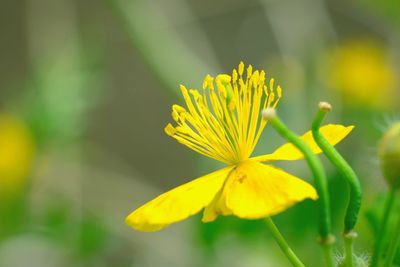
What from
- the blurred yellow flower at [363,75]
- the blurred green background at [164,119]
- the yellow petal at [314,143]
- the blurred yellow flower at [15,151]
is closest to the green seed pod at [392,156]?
the yellow petal at [314,143]

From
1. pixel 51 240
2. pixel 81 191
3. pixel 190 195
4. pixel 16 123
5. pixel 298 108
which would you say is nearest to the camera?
pixel 190 195

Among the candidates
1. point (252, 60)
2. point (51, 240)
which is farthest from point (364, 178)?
point (252, 60)

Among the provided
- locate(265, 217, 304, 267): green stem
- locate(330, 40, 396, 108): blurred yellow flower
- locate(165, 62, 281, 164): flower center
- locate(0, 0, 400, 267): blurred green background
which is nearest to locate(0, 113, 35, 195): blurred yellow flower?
locate(0, 0, 400, 267): blurred green background

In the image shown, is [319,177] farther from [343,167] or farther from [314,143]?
[314,143]

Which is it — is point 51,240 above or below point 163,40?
below

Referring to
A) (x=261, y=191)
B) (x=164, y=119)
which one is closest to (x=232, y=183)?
(x=261, y=191)

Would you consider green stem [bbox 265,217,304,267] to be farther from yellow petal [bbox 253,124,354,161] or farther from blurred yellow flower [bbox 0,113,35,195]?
blurred yellow flower [bbox 0,113,35,195]

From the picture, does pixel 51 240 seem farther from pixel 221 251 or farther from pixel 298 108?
pixel 298 108

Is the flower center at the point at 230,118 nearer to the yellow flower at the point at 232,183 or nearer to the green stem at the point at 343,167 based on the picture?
the yellow flower at the point at 232,183
